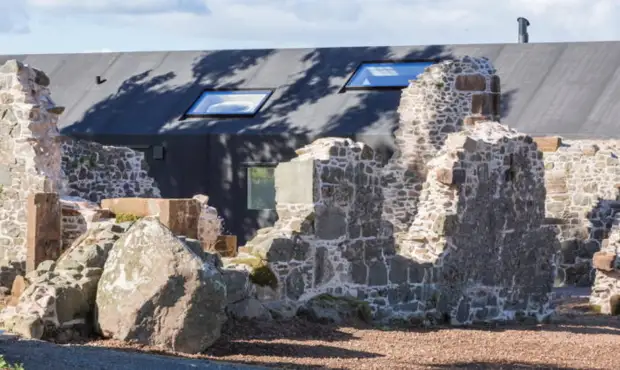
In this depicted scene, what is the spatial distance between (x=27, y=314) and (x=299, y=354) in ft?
9.00

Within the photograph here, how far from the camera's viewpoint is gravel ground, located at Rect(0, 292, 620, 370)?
13.6m

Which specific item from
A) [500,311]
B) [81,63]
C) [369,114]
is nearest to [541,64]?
[369,114]

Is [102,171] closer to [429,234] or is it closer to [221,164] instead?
[429,234]

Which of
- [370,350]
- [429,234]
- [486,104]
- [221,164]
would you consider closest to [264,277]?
[370,350]

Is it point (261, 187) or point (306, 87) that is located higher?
point (306, 87)

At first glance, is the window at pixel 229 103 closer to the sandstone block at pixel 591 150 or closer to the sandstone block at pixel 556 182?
the sandstone block at pixel 556 182

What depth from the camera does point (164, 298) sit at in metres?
14.8

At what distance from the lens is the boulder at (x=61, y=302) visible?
1506cm

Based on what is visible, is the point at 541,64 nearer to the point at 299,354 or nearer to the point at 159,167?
the point at 159,167

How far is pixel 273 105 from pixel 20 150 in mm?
14082

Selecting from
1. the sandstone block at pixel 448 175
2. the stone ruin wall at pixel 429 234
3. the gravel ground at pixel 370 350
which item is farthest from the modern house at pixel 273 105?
the gravel ground at pixel 370 350

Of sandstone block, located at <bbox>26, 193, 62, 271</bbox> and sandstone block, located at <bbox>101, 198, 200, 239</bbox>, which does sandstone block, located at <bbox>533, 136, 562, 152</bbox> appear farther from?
sandstone block, located at <bbox>26, 193, 62, 271</bbox>

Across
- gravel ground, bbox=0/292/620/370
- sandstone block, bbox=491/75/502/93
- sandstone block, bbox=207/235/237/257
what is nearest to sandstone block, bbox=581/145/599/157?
sandstone block, bbox=491/75/502/93

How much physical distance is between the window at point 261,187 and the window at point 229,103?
1.61 meters
